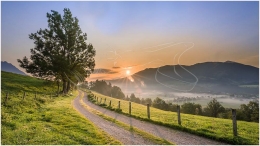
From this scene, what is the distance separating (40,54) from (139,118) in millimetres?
40413

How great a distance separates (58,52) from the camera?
4800 centimetres

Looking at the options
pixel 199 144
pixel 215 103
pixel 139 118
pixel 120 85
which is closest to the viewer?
pixel 199 144

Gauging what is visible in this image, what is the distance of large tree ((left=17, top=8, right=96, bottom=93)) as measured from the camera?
46719 mm

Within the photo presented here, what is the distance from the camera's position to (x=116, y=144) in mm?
10586

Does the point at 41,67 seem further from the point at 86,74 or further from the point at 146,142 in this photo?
the point at 146,142

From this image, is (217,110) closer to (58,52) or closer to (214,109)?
(214,109)

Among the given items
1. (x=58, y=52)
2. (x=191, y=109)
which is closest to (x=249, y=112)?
(x=191, y=109)

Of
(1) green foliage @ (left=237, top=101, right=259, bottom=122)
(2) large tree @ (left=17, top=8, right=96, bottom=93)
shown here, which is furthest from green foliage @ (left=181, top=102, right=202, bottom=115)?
(2) large tree @ (left=17, top=8, right=96, bottom=93)

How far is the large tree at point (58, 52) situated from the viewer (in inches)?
1839

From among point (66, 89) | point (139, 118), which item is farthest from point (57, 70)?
point (139, 118)

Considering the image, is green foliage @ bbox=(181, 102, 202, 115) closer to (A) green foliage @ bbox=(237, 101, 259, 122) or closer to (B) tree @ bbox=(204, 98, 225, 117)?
(B) tree @ bbox=(204, 98, 225, 117)

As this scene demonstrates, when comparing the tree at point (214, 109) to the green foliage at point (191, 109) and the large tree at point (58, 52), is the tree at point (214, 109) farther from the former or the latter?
the large tree at point (58, 52)

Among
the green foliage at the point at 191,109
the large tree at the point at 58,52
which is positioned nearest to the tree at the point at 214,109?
the green foliage at the point at 191,109

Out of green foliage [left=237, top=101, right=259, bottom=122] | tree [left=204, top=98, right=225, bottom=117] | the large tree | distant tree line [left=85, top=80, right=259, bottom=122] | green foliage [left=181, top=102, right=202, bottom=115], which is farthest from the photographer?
green foliage [left=181, top=102, right=202, bottom=115]
